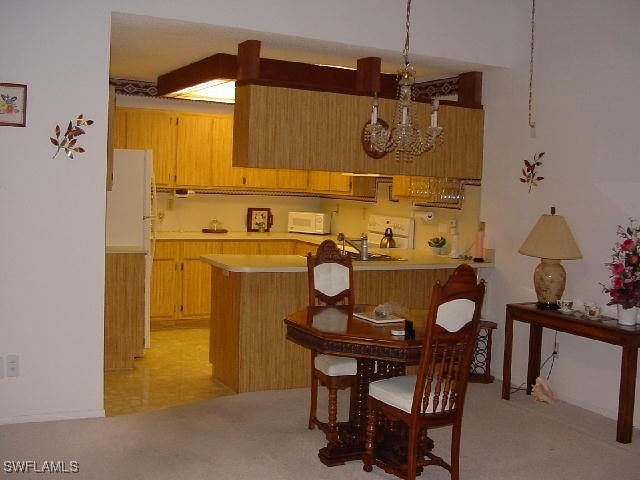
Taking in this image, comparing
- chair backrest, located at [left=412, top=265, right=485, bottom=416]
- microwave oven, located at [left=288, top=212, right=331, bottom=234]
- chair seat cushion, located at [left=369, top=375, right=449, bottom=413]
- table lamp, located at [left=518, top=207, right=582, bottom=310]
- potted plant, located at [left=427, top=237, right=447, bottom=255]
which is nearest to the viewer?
chair backrest, located at [left=412, top=265, right=485, bottom=416]

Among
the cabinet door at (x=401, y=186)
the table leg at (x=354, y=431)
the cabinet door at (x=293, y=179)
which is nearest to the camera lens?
the table leg at (x=354, y=431)

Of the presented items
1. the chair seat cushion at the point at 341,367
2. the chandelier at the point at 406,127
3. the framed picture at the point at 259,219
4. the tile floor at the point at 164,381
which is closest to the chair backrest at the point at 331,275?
the chair seat cushion at the point at 341,367

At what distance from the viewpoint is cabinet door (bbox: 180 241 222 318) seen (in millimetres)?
7715

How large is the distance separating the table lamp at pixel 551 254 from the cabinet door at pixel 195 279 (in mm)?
3665

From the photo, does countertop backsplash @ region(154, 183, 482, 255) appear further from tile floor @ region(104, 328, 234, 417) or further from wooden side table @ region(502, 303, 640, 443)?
tile floor @ region(104, 328, 234, 417)

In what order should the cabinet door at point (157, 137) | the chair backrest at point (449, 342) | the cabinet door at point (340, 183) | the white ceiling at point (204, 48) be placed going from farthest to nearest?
the cabinet door at point (340, 183)
the cabinet door at point (157, 137)
the white ceiling at point (204, 48)
the chair backrest at point (449, 342)

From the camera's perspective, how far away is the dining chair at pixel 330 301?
417 centimetres

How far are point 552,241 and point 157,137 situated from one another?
14.4 ft

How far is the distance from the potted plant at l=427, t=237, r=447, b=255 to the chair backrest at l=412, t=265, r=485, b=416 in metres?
2.99

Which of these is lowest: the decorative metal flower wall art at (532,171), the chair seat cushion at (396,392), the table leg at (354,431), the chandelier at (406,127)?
the table leg at (354,431)

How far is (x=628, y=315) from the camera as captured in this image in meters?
4.60

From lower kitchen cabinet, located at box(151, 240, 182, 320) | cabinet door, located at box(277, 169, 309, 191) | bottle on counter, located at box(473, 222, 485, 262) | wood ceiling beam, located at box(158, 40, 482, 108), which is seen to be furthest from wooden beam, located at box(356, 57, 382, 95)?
lower kitchen cabinet, located at box(151, 240, 182, 320)

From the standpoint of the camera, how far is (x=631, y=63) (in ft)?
16.1

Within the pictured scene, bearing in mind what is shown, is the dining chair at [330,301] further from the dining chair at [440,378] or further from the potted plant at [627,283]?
the potted plant at [627,283]
